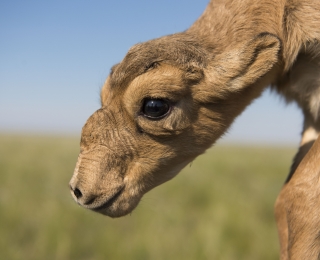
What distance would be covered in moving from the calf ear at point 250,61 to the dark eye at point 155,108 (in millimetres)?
485

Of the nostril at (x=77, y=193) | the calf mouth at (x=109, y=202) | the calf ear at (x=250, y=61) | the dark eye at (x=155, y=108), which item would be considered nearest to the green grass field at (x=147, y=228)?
the calf mouth at (x=109, y=202)

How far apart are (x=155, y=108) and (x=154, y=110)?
0.7 inches

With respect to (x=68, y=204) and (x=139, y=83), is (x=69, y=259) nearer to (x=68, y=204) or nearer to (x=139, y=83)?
(x=68, y=204)

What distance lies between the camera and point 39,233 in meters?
9.56

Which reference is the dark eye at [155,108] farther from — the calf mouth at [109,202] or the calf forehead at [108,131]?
the calf mouth at [109,202]

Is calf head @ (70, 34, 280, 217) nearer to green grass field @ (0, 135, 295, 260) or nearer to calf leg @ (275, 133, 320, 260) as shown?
calf leg @ (275, 133, 320, 260)

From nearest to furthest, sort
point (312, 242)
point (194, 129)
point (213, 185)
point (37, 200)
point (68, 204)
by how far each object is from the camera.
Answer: point (312, 242), point (194, 129), point (68, 204), point (37, 200), point (213, 185)

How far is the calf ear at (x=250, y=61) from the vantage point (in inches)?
125

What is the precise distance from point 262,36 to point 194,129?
86 cm

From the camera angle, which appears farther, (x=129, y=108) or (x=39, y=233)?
(x=39, y=233)

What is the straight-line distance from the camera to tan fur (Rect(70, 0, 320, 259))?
319cm

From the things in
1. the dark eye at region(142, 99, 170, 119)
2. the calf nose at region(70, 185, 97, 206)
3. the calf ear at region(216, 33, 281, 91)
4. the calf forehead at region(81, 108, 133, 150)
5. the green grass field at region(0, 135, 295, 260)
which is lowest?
the green grass field at region(0, 135, 295, 260)

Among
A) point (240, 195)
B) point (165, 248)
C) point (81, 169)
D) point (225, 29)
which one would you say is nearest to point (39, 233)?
point (165, 248)

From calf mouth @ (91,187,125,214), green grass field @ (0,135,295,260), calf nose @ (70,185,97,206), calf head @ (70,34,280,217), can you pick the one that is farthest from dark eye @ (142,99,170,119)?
green grass field @ (0,135,295,260)
